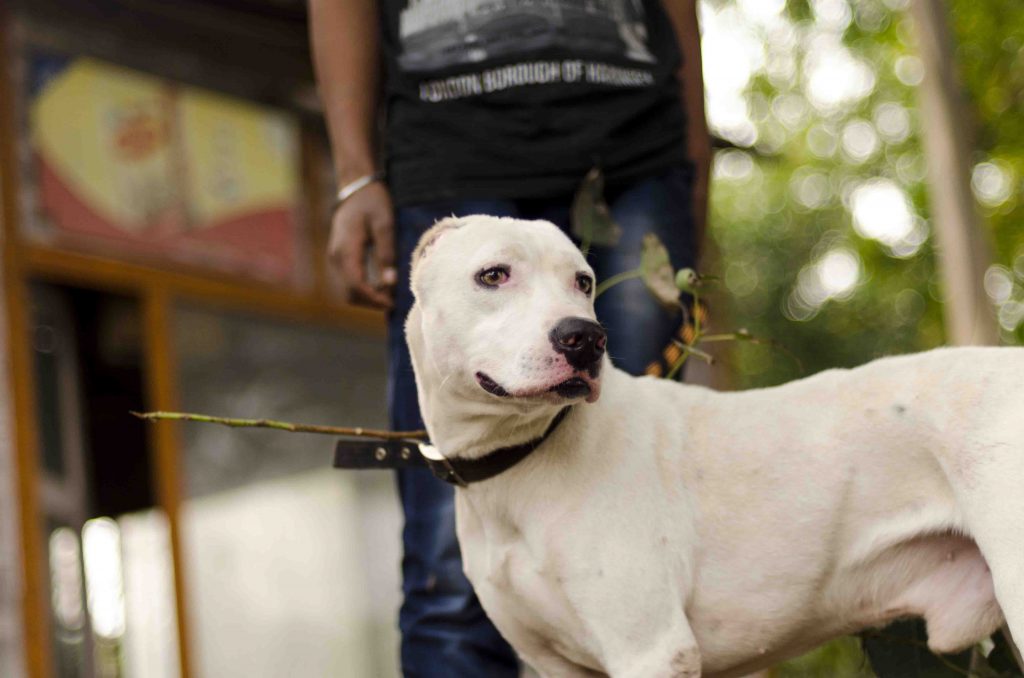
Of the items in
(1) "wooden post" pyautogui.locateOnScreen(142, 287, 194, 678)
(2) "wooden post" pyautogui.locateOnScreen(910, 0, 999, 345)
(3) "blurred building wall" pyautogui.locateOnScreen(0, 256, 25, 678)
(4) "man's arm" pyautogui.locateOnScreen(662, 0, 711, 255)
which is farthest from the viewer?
(2) "wooden post" pyautogui.locateOnScreen(910, 0, 999, 345)

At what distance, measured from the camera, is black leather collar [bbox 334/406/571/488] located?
2238 millimetres

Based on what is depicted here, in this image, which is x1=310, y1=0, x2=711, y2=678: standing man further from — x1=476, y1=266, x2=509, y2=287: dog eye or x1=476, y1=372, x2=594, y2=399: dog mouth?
x1=476, y1=372, x2=594, y2=399: dog mouth

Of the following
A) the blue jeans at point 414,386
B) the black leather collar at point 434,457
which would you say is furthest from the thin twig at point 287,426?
the blue jeans at point 414,386

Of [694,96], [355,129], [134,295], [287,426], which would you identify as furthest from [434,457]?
[134,295]

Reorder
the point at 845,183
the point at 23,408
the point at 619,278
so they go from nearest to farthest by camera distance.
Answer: the point at 619,278
the point at 23,408
the point at 845,183

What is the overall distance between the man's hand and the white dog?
357 mm

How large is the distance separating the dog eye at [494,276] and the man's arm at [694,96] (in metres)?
0.96

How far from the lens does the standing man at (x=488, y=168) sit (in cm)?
260

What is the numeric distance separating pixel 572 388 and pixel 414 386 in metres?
0.71

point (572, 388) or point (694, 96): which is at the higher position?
point (694, 96)

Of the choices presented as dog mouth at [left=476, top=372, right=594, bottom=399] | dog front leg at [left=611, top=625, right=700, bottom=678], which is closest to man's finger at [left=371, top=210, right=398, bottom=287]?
dog mouth at [left=476, top=372, right=594, bottom=399]

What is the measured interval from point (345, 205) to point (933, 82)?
5025mm

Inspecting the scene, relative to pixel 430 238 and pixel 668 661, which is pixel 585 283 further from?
pixel 668 661

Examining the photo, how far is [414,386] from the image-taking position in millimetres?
2625
